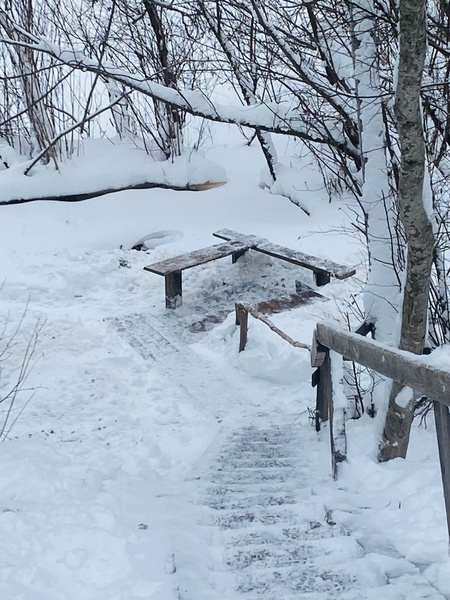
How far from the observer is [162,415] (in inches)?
201

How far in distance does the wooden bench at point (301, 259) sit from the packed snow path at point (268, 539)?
9.44 feet

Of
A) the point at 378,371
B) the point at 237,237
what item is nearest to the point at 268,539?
the point at 378,371

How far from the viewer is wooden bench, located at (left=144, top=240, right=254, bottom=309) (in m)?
7.09

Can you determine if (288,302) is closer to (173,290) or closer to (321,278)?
(321,278)

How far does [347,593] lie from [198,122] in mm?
10230

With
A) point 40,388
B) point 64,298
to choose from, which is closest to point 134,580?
point 40,388

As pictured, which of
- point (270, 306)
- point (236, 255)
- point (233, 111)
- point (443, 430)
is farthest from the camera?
point (236, 255)

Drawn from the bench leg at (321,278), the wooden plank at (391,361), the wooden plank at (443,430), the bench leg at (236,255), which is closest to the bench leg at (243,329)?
the bench leg at (321,278)

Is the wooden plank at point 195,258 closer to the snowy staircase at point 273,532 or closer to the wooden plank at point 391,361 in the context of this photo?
the snowy staircase at point 273,532

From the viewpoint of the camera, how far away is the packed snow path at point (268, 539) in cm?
269

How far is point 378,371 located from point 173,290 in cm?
426

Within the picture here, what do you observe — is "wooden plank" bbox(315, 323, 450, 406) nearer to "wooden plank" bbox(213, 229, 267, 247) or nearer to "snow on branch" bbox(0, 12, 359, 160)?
"snow on branch" bbox(0, 12, 359, 160)

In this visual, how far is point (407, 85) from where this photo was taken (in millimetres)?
2910

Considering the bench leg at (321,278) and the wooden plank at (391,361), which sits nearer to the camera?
the wooden plank at (391,361)
